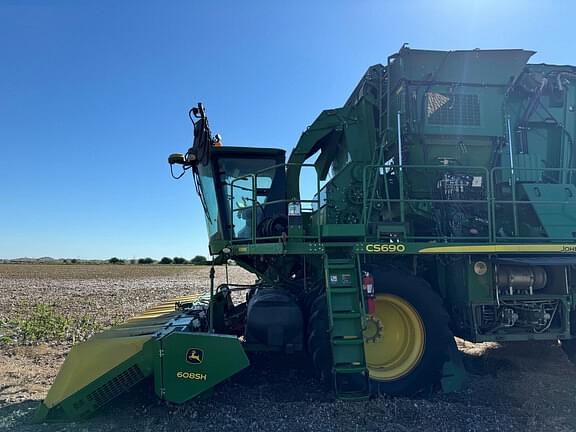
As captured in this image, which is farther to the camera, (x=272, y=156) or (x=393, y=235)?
(x=272, y=156)

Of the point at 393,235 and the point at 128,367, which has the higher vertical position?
the point at 393,235

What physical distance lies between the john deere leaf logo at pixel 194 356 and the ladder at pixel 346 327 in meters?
1.35

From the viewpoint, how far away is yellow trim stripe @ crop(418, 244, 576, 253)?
518 cm

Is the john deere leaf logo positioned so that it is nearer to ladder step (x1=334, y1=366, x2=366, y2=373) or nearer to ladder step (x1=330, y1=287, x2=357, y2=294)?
ladder step (x1=334, y1=366, x2=366, y2=373)

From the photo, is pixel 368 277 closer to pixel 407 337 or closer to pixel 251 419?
pixel 407 337

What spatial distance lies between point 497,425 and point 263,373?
9.20ft

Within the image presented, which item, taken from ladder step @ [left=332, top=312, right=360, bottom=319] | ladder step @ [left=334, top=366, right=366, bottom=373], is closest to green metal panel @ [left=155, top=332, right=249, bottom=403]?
ladder step @ [left=334, top=366, right=366, bottom=373]

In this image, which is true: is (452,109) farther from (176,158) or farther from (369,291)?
(176,158)

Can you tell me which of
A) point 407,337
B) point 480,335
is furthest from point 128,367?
point 480,335

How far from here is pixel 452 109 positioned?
6.03 meters

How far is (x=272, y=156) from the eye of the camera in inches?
261

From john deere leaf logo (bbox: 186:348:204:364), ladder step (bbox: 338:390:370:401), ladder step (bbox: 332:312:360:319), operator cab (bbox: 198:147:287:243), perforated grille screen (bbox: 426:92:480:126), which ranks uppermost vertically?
perforated grille screen (bbox: 426:92:480:126)

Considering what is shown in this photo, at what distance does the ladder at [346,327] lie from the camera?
15.4ft

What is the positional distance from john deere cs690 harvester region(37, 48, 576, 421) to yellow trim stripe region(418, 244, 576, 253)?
14 mm
